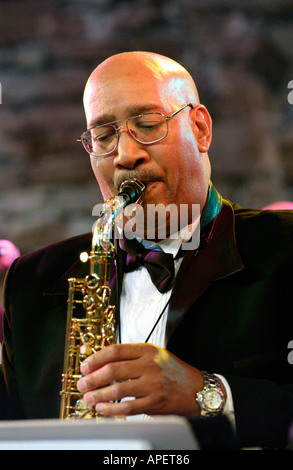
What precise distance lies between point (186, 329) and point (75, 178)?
1.67 m

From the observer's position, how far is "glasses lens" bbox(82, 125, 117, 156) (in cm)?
227

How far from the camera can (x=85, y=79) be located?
11.4ft

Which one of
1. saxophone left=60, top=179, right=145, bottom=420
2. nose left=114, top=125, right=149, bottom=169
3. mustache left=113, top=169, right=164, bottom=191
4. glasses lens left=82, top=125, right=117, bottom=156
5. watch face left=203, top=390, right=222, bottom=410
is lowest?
watch face left=203, top=390, right=222, bottom=410

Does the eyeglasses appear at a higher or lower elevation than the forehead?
lower

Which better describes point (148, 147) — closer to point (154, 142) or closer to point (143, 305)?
point (154, 142)

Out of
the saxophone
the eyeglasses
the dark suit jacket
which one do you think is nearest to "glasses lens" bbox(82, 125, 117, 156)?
the eyeglasses

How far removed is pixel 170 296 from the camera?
2178 millimetres

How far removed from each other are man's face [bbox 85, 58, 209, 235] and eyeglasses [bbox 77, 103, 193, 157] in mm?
18

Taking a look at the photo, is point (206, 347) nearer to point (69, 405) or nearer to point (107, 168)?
point (69, 405)

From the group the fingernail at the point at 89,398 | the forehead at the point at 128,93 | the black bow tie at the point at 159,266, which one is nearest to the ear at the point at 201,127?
the forehead at the point at 128,93

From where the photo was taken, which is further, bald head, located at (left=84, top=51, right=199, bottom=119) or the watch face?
bald head, located at (left=84, top=51, right=199, bottom=119)

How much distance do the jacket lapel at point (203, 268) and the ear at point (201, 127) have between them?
39 cm

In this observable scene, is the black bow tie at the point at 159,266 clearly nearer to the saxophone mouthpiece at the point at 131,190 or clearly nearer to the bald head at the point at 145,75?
the saxophone mouthpiece at the point at 131,190

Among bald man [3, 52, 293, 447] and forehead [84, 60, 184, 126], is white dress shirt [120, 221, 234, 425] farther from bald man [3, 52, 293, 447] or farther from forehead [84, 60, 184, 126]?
forehead [84, 60, 184, 126]
